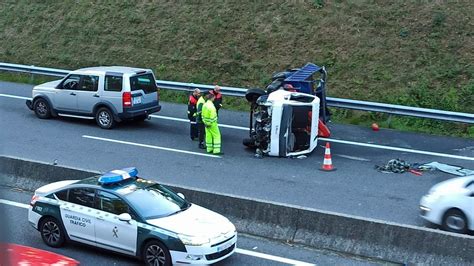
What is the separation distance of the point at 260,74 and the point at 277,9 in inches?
145

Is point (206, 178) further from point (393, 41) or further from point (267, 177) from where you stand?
point (393, 41)

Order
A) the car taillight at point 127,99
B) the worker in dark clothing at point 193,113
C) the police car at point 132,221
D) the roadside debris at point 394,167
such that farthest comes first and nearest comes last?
the car taillight at point 127,99 → the worker in dark clothing at point 193,113 → the roadside debris at point 394,167 → the police car at point 132,221

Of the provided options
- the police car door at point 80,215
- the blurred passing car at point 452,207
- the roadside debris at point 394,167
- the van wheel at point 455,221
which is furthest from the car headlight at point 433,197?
the police car door at point 80,215

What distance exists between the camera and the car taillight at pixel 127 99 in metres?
20.0

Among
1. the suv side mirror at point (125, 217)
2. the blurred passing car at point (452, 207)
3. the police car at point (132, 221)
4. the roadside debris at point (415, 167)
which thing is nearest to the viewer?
the police car at point (132, 221)

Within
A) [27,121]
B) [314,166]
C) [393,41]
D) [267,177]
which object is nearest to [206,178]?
[267,177]

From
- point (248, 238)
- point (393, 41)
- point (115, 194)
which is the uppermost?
point (393, 41)

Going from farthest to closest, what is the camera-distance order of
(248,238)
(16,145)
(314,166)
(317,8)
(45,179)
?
1. (317,8)
2. (16,145)
3. (314,166)
4. (45,179)
5. (248,238)

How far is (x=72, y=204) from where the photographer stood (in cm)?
1149

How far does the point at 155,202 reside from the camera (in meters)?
11.2

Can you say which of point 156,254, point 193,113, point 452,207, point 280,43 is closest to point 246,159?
point 193,113

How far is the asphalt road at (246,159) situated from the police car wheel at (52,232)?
3.69 m

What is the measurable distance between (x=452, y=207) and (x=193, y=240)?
14.8 ft

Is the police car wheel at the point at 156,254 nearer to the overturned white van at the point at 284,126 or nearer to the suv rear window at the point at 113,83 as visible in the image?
the overturned white van at the point at 284,126
